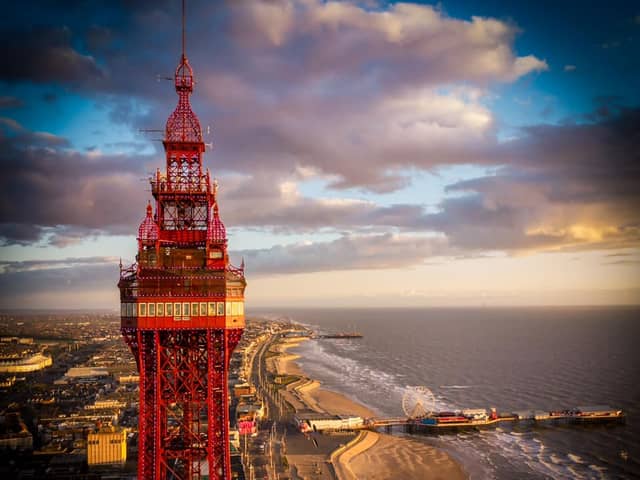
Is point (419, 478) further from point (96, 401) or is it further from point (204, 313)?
point (96, 401)

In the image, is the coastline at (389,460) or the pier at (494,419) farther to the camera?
the pier at (494,419)

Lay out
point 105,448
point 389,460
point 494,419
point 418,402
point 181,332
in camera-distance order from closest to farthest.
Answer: point 181,332 → point 105,448 → point 389,460 → point 494,419 → point 418,402

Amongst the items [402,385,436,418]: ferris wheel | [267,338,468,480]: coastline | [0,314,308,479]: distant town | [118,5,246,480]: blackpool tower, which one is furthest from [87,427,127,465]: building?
[402,385,436,418]: ferris wheel

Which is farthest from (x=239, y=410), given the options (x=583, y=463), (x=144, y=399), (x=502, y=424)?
(x=144, y=399)

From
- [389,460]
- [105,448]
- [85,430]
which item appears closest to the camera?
[105,448]

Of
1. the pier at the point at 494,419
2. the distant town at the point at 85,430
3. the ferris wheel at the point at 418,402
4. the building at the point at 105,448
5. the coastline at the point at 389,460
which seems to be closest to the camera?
the distant town at the point at 85,430

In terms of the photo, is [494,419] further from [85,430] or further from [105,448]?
[85,430]

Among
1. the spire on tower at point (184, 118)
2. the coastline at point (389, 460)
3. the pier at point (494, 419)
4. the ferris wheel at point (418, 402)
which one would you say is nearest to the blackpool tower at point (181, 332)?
the spire on tower at point (184, 118)

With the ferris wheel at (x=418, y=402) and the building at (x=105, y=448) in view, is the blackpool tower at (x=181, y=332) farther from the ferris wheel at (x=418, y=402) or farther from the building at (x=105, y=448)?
the ferris wheel at (x=418, y=402)

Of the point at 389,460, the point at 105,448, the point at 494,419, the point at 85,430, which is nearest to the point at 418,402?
the point at 494,419
